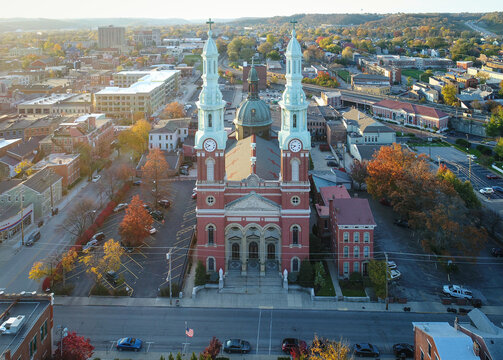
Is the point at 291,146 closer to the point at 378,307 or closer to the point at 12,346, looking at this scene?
the point at 378,307

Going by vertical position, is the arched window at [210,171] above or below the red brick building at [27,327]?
above

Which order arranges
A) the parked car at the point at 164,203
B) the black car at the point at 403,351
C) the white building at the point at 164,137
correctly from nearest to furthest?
the black car at the point at 403,351 → the parked car at the point at 164,203 → the white building at the point at 164,137

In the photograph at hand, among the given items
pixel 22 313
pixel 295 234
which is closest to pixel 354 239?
pixel 295 234

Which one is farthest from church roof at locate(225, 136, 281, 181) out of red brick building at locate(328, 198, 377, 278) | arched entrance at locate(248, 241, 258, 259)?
red brick building at locate(328, 198, 377, 278)

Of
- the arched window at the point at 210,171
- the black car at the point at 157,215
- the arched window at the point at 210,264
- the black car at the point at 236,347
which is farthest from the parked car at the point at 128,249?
the black car at the point at 236,347

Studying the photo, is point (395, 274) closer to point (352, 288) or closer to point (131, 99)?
point (352, 288)

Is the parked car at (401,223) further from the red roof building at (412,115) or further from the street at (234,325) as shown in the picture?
the red roof building at (412,115)

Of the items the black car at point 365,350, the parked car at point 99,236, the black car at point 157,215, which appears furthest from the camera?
the black car at point 157,215
